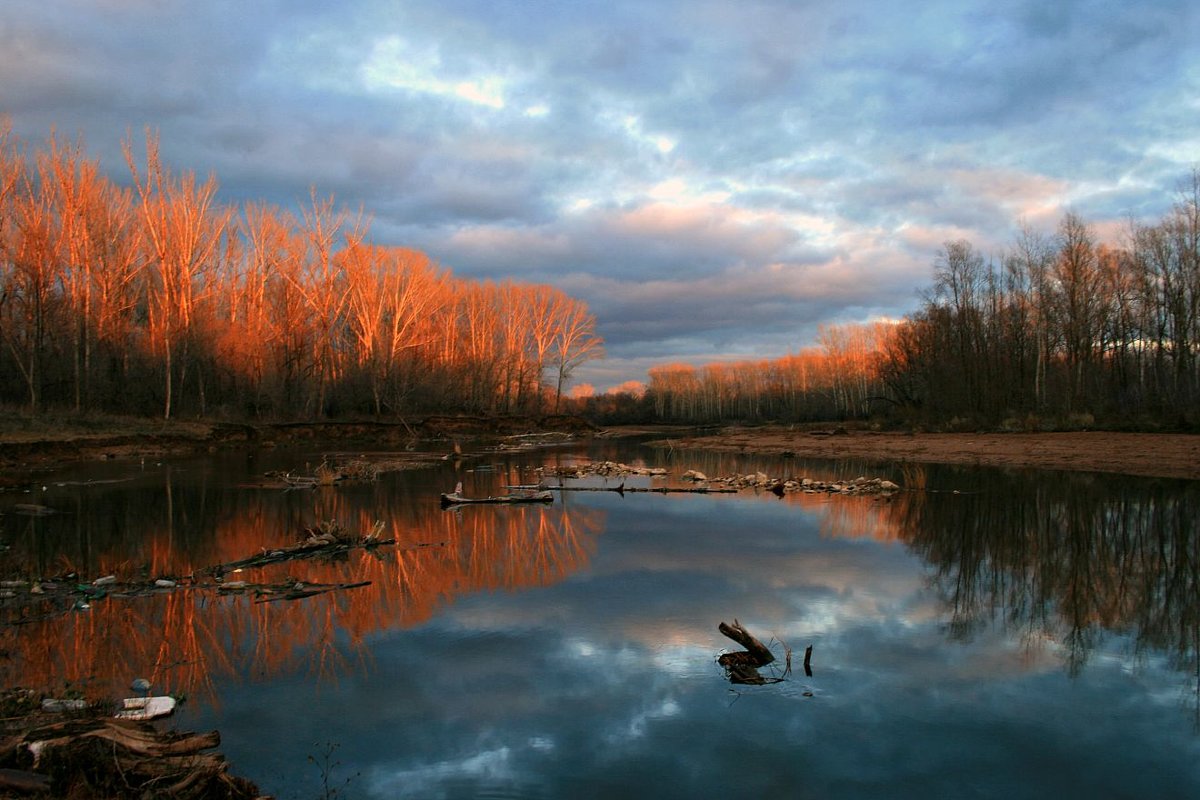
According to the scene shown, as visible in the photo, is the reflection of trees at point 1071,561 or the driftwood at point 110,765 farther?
the reflection of trees at point 1071,561

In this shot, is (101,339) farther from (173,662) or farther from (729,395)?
(729,395)

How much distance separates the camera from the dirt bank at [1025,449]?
27609 mm

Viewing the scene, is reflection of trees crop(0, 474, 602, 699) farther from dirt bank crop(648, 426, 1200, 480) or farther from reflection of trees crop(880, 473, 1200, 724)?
dirt bank crop(648, 426, 1200, 480)

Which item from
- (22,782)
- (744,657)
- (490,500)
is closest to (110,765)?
(22,782)

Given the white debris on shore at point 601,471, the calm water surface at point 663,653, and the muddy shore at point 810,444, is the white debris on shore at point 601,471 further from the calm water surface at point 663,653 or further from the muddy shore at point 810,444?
the calm water surface at point 663,653

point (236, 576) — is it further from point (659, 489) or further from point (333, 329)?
point (333, 329)

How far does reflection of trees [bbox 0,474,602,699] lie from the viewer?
7895 mm

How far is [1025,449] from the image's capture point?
33531mm

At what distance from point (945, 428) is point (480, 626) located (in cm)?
4365

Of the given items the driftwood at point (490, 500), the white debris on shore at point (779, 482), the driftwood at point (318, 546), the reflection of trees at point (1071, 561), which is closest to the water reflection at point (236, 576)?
the driftwood at point (318, 546)

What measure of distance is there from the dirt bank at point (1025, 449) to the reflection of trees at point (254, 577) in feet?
70.9

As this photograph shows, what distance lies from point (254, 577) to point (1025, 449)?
33.2 metres

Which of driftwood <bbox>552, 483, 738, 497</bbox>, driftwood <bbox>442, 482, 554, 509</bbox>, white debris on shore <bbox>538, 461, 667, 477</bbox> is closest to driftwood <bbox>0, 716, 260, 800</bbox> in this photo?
driftwood <bbox>442, 482, 554, 509</bbox>

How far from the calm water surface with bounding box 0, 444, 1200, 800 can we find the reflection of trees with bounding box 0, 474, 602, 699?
6cm
